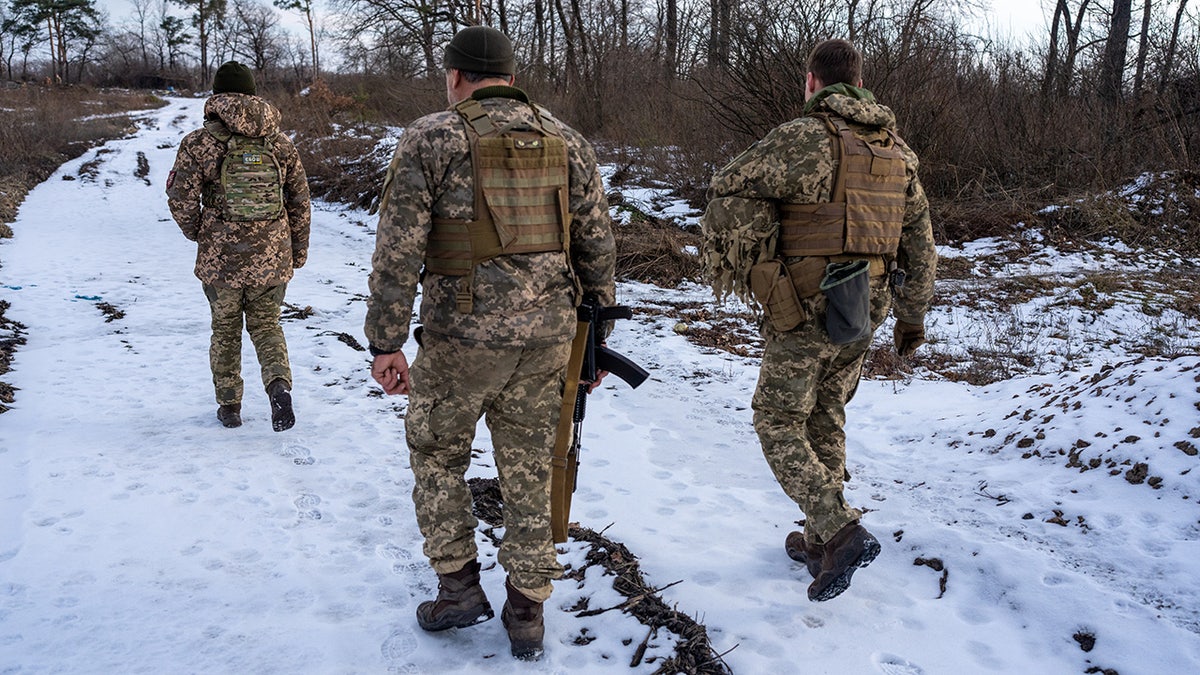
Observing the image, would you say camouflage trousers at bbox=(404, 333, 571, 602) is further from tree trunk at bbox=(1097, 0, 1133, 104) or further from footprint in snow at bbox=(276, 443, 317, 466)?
tree trunk at bbox=(1097, 0, 1133, 104)

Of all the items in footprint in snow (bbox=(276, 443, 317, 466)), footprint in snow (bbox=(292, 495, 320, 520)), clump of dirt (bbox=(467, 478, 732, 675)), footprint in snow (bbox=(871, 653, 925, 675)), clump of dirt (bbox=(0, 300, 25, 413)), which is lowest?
footprint in snow (bbox=(871, 653, 925, 675))

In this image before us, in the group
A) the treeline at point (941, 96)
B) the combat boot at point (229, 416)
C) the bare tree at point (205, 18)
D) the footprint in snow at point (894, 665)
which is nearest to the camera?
the footprint in snow at point (894, 665)

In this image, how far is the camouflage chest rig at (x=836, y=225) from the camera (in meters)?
2.76

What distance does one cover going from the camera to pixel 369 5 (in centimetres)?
2248

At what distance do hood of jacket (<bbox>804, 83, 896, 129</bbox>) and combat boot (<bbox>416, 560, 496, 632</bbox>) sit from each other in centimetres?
202

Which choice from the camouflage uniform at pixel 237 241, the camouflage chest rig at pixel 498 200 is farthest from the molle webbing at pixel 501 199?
the camouflage uniform at pixel 237 241

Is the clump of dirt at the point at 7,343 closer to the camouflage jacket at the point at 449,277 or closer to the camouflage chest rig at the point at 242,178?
the camouflage chest rig at the point at 242,178

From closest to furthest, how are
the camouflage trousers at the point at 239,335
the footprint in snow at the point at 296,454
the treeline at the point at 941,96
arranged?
1. the footprint in snow at the point at 296,454
2. the camouflage trousers at the point at 239,335
3. the treeline at the point at 941,96

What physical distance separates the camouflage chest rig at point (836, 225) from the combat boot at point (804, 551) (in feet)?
3.06

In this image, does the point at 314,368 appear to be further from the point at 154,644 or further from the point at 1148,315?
the point at 1148,315

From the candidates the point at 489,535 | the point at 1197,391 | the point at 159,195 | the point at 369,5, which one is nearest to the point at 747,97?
the point at 1197,391

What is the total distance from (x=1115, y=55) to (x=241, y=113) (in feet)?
Answer: 43.1

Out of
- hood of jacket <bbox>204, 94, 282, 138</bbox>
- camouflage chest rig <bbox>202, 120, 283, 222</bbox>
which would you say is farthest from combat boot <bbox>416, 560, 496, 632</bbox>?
hood of jacket <bbox>204, 94, 282, 138</bbox>

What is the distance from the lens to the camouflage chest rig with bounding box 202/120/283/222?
14.2 feet
